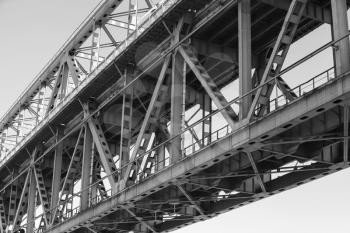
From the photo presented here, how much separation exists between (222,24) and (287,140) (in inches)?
368

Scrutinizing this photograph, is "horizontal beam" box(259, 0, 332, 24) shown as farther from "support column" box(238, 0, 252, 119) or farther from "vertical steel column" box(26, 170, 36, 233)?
"vertical steel column" box(26, 170, 36, 233)

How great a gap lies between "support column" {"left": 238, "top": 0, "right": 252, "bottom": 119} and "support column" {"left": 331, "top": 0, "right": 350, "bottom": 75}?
4.82 m

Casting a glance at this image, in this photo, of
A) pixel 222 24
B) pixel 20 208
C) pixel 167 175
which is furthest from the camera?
pixel 20 208

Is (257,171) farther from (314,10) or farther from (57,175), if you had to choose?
(57,175)

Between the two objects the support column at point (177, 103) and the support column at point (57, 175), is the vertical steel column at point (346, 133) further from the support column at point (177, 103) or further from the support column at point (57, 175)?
the support column at point (57, 175)

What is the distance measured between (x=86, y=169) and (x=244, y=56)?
16875mm

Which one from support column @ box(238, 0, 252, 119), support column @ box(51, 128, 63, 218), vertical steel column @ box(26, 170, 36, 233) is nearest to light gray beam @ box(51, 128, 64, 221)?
support column @ box(51, 128, 63, 218)

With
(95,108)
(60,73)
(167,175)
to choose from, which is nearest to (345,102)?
(167,175)

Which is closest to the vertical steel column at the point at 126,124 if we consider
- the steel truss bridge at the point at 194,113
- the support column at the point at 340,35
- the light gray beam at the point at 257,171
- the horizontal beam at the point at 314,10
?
the steel truss bridge at the point at 194,113

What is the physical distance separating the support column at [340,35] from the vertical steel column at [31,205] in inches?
1283

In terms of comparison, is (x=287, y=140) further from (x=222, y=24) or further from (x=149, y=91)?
(x=149, y=91)

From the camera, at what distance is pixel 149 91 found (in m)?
42.4

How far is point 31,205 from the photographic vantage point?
53.1 m

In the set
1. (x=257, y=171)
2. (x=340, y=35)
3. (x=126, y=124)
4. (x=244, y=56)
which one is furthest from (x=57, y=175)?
(x=340, y=35)
